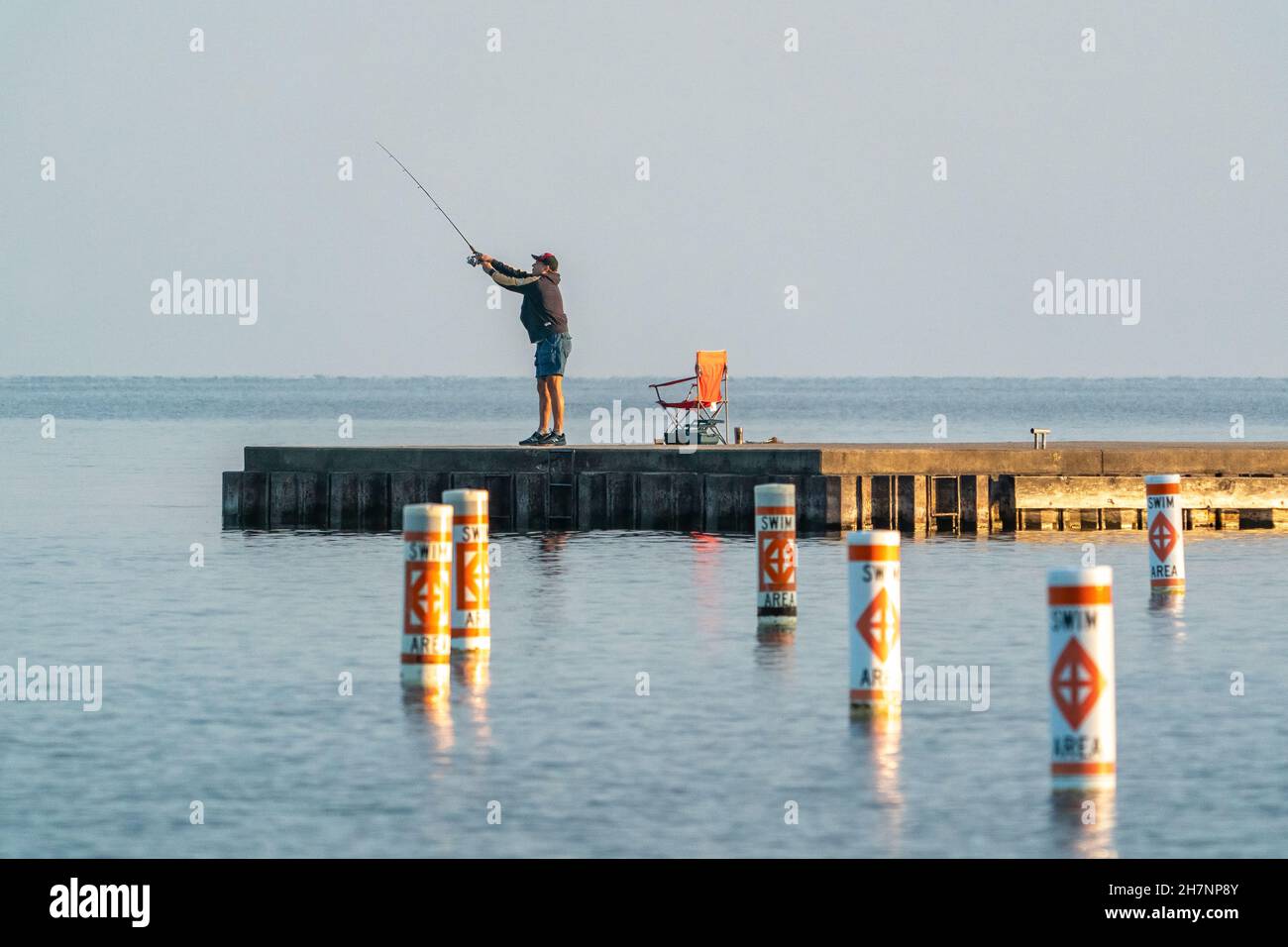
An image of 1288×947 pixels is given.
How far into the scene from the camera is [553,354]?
30609 mm

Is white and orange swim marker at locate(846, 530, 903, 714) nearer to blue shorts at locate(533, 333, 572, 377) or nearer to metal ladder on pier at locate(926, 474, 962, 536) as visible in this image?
blue shorts at locate(533, 333, 572, 377)

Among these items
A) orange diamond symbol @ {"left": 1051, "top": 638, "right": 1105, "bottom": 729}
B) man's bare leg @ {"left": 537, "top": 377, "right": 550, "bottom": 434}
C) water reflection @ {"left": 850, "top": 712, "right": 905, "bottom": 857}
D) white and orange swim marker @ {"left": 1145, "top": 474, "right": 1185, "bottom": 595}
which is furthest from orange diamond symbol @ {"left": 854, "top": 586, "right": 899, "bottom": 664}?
man's bare leg @ {"left": 537, "top": 377, "right": 550, "bottom": 434}

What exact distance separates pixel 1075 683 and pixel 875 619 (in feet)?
9.05

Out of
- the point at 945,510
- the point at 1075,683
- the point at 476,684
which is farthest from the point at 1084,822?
the point at 945,510

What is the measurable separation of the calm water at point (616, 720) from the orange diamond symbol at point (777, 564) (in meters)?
0.52

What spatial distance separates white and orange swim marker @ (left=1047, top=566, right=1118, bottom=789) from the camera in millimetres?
11773

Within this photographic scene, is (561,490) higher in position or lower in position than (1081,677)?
higher

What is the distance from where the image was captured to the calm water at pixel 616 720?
39.3 ft

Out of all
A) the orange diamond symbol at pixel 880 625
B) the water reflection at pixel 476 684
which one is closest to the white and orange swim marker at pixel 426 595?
the water reflection at pixel 476 684

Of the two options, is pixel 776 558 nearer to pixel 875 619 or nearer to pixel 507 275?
pixel 875 619

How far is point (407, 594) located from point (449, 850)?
492cm

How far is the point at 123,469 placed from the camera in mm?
59000

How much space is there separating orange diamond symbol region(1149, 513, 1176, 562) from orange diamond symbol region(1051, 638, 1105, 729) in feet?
38.7
